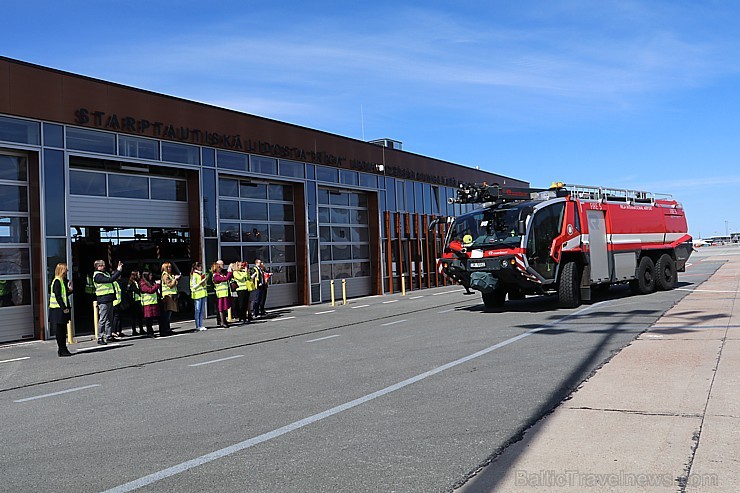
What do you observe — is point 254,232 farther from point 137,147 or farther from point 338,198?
point 137,147

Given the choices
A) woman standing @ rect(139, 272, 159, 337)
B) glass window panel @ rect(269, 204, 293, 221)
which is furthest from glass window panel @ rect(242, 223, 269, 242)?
woman standing @ rect(139, 272, 159, 337)

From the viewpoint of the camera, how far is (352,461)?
5.03 meters

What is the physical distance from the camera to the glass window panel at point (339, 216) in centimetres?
2662

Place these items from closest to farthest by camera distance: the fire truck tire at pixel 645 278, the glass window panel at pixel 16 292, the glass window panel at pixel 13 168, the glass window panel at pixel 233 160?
the glass window panel at pixel 16 292, the glass window panel at pixel 13 168, the fire truck tire at pixel 645 278, the glass window panel at pixel 233 160

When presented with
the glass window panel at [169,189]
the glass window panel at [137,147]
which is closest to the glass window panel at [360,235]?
the glass window panel at [169,189]

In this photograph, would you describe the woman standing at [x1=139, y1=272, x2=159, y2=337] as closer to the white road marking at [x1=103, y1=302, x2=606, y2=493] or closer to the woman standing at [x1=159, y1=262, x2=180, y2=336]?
the woman standing at [x1=159, y1=262, x2=180, y2=336]

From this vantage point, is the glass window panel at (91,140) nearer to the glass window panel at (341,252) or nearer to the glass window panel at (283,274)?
the glass window panel at (283,274)

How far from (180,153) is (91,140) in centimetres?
290

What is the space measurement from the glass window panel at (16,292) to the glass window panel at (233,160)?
23.0 feet

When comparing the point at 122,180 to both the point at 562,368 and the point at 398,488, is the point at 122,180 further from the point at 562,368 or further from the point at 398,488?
the point at 398,488

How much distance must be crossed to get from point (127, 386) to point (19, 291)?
8613 millimetres

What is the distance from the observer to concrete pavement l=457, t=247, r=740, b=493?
Answer: 4441 mm

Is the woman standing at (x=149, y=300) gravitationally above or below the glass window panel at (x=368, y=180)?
below

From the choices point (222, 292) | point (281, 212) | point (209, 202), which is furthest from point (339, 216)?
point (222, 292)
